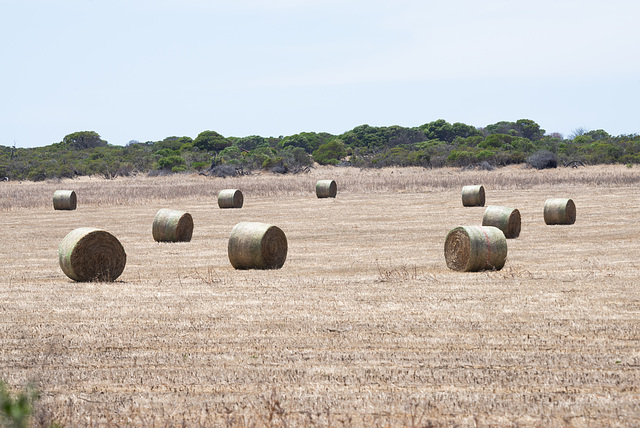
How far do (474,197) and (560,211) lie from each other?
838 cm

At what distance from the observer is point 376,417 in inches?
279

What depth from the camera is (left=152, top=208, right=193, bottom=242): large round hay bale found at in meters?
24.2

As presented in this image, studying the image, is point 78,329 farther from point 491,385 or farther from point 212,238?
point 212,238

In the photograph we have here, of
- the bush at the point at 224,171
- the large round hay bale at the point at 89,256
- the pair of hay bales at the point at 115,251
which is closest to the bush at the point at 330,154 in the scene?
the bush at the point at 224,171

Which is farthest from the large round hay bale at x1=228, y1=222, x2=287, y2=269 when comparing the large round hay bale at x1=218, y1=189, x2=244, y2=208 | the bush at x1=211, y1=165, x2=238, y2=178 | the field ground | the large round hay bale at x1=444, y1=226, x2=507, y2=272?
the bush at x1=211, y1=165, x2=238, y2=178

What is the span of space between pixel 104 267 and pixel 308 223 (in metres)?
14.4

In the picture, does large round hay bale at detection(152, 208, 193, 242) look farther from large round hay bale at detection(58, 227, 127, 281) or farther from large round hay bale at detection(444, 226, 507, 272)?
large round hay bale at detection(444, 226, 507, 272)

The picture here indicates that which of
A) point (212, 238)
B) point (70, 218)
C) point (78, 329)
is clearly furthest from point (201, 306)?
point (70, 218)

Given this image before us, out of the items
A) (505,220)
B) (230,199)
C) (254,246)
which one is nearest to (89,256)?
(254,246)

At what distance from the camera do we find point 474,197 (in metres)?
35.3

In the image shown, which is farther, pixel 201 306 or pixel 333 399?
pixel 201 306

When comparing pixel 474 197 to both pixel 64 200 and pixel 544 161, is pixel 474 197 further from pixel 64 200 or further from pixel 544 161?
pixel 544 161

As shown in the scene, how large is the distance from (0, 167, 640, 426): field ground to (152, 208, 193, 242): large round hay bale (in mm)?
2288

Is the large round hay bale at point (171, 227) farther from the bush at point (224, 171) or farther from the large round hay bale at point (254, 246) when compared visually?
the bush at point (224, 171)
